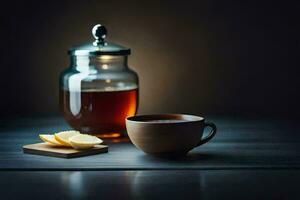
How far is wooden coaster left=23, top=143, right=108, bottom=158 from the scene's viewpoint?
1096 mm

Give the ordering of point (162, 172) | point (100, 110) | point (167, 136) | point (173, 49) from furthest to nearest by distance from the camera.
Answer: point (173, 49) < point (100, 110) < point (167, 136) < point (162, 172)

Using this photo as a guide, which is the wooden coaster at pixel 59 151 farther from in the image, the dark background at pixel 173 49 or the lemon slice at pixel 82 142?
the dark background at pixel 173 49

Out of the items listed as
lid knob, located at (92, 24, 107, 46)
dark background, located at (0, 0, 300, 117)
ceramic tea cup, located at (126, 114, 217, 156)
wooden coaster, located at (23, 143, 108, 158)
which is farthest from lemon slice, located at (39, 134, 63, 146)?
dark background, located at (0, 0, 300, 117)

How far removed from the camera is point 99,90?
4.30ft

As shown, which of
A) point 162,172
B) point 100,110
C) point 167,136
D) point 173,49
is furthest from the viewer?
point 173,49

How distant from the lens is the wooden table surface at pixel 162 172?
0.85 meters

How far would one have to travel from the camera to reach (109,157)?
43.3 inches

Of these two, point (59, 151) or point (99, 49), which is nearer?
point (59, 151)

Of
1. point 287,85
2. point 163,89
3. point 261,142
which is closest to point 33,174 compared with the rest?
point 261,142

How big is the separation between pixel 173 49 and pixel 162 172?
0.79m

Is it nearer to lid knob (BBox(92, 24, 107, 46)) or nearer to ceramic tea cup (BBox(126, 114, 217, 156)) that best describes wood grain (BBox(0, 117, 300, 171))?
ceramic tea cup (BBox(126, 114, 217, 156))

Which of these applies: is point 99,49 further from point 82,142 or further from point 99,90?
point 82,142

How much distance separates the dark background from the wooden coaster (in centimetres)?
59

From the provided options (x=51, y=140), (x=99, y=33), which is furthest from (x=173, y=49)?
(x=51, y=140)
